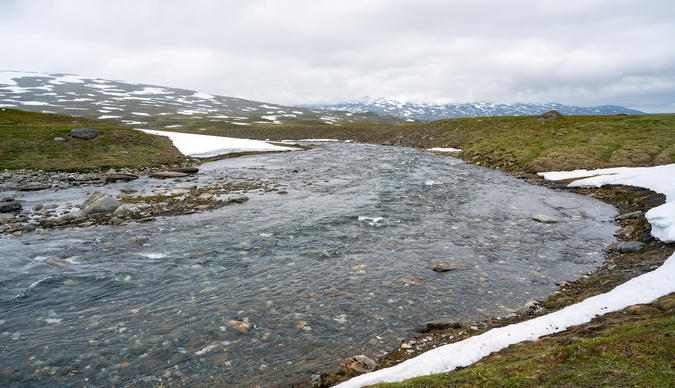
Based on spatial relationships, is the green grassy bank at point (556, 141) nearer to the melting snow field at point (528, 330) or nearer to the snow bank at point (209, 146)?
the melting snow field at point (528, 330)

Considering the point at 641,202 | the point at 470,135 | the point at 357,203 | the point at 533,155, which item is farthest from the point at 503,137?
the point at 357,203

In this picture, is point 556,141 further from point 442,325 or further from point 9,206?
point 9,206

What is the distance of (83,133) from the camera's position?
43031 mm

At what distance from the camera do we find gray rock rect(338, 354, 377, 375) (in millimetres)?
8391

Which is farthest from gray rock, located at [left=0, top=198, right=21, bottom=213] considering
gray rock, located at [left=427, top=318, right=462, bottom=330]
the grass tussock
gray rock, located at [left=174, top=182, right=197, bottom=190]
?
the grass tussock

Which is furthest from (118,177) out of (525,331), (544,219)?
(544,219)

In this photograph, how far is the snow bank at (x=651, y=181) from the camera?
1585cm

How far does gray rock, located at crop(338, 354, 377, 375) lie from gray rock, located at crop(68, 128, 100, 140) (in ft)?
162

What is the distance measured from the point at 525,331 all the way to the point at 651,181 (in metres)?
25.2

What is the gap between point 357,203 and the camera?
25.2 m

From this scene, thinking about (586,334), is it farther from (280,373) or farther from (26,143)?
(26,143)

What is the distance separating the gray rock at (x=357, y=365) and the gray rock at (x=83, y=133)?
49294mm

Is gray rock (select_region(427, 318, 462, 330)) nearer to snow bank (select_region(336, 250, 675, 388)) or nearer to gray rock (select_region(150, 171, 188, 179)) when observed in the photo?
snow bank (select_region(336, 250, 675, 388))

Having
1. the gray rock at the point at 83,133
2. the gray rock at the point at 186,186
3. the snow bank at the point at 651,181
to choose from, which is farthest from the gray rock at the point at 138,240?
the gray rock at the point at 83,133
